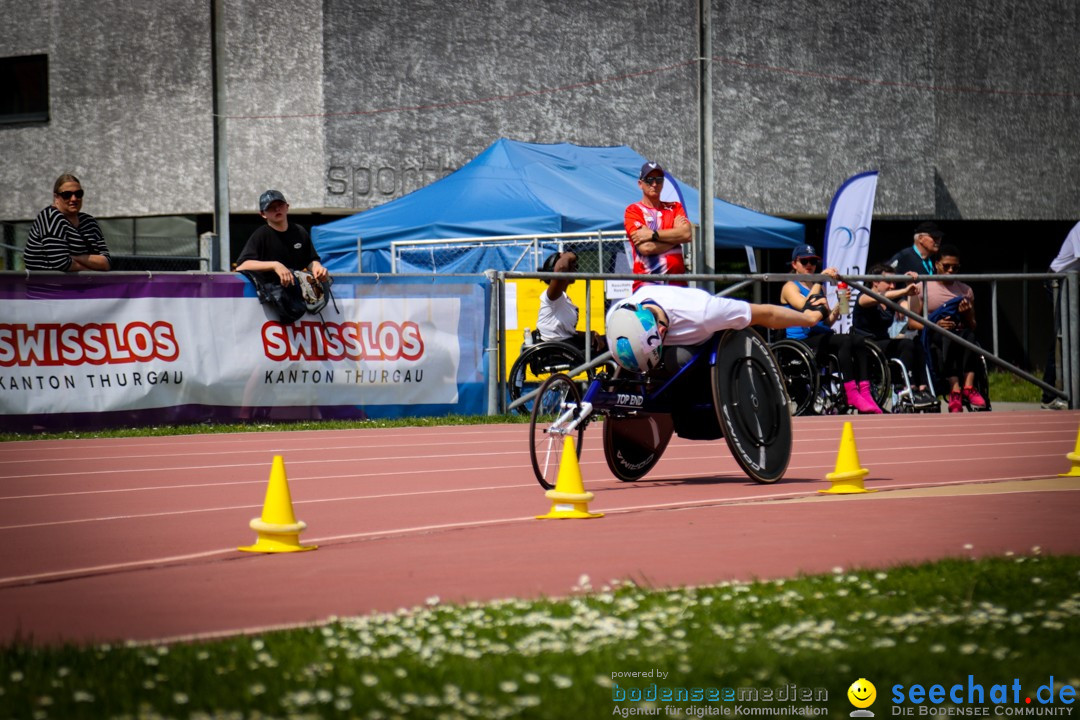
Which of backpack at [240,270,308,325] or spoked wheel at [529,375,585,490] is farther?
backpack at [240,270,308,325]

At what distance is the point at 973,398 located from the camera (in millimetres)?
18906

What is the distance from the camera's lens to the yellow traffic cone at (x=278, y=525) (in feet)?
25.2

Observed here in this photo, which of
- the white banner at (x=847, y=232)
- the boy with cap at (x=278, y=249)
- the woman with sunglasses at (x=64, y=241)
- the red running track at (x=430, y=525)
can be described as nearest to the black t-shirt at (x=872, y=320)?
the red running track at (x=430, y=525)

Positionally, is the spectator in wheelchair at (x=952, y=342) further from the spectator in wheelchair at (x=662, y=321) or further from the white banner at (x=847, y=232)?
the spectator in wheelchair at (x=662, y=321)

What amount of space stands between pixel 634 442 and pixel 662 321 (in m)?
1.09

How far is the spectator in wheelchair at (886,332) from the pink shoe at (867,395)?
542 millimetres

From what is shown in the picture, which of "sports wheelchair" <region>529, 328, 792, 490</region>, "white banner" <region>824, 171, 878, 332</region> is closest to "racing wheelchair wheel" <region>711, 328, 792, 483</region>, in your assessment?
"sports wheelchair" <region>529, 328, 792, 490</region>

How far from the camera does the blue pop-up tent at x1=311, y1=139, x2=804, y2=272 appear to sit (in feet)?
78.9

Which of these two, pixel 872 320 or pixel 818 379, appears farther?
pixel 872 320

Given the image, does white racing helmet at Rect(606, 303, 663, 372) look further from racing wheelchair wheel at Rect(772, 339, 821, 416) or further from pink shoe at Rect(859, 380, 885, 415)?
pink shoe at Rect(859, 380, 885, 415)

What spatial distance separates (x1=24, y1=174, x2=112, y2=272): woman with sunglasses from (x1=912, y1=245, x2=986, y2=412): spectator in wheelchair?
9.18 meters

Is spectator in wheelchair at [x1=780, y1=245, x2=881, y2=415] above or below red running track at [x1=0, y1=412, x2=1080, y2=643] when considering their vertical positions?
above

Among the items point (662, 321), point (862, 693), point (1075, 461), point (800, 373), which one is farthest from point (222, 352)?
point (862, 693)
